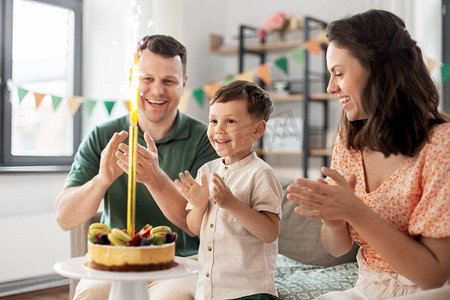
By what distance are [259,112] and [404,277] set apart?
582 millimetres

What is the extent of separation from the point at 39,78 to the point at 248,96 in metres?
3.45

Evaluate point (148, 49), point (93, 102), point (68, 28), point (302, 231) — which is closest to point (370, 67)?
point (148, 49)

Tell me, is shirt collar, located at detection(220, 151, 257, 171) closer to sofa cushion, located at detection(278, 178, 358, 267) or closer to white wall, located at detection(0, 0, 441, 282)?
sofa cushion, located at detection(278, 178, 358, 267)

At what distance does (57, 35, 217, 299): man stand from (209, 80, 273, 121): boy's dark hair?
382 millimetres

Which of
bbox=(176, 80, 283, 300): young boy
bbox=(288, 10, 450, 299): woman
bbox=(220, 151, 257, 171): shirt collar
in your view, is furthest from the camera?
bbox=(220, 151, 257, 171): shirt collar

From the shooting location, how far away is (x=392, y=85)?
1419 millimetres

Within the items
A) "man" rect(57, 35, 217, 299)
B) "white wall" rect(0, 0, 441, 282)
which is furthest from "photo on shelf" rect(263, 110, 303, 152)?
"man" rect(57, 35, 217, 299)

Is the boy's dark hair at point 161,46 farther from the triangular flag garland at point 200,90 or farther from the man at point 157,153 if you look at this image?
the triangular flag garland at point 200,90

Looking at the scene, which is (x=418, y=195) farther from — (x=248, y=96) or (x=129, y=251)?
(x=129, y=251)

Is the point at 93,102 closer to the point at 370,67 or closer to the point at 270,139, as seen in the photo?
the point at 270,139

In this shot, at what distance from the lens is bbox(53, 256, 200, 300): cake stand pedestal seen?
3.57 feet

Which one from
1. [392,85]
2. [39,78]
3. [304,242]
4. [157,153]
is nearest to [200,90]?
[39,78]

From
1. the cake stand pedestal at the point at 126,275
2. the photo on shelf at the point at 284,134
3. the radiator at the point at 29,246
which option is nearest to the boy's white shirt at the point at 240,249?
the cake stand pedestal at the point at 126,275

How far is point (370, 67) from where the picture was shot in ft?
4.75
